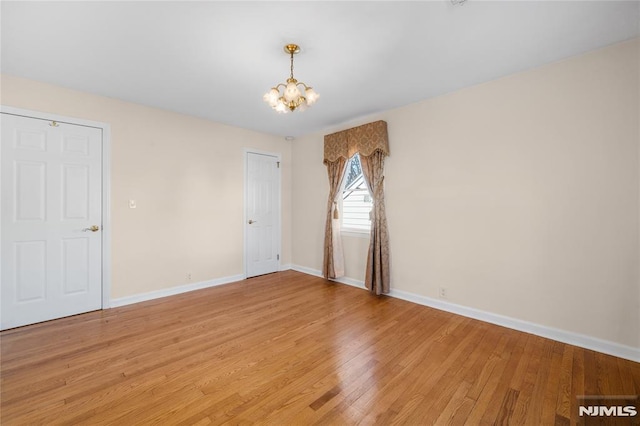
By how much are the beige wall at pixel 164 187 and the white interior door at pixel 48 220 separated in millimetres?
210

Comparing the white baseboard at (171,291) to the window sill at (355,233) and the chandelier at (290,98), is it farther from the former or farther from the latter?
the chandelier at (290,98)

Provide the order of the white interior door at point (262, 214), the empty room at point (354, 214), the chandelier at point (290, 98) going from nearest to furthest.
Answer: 1. the empty room at point (354, 214)
2. the chandelier at point (290, 98)
3. the white interior door at point (262, 214)

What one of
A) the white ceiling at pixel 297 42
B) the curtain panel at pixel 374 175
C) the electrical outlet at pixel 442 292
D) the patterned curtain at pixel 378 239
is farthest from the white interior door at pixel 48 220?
the electrical outlet at pixel 442 292

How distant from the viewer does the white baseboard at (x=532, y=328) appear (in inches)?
91.0

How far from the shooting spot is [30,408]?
5.71 ft

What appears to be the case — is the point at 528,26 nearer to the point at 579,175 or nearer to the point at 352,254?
the point at 579,175

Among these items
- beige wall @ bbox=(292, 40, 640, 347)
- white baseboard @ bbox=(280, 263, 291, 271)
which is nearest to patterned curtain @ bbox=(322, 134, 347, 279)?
beige wall @ bbox=(292, 40, 640, 347)

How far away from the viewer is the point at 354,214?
4.50m

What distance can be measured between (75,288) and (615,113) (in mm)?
5956

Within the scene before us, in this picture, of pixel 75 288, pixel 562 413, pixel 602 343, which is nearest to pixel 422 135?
pixel 602 343

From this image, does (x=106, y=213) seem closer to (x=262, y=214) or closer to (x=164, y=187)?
(x=164, y=187)

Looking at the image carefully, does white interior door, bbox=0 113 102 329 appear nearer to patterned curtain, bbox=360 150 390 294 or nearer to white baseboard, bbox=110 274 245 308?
white baseboard, bbox=110 274 245 308

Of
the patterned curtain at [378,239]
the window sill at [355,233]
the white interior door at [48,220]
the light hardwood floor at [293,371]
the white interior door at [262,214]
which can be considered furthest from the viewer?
the white interior door at [262,214]

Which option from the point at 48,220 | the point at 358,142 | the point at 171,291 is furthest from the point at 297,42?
the point at 171,291
